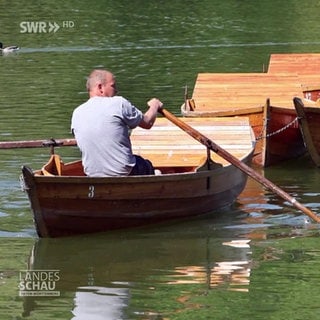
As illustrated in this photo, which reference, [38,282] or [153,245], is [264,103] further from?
[38,282]

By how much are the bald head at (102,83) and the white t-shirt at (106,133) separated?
0.06 m

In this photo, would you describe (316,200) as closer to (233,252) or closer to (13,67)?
(233,252)

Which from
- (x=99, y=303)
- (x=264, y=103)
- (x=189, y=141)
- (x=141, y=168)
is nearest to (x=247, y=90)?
(x=264, y=103)

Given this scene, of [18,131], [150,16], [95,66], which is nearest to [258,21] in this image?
[150,16]

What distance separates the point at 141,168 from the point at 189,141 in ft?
7.60

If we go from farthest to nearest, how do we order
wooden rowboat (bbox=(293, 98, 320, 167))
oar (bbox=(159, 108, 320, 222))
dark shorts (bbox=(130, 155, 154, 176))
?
1. wooden rowboat (bbox=(293, 98, 320, 167))
2. oar (bbox=(159, 108, 320, 222))
3. dark shorts (bbox=(130, 155, 154, 176))

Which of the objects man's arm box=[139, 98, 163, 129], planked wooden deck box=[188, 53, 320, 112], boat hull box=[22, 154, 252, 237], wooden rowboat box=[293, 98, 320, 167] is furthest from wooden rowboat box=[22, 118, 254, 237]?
planked wooden deck box=[188, 53, 320, 112]

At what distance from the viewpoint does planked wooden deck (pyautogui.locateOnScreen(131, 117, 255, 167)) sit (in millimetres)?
14258

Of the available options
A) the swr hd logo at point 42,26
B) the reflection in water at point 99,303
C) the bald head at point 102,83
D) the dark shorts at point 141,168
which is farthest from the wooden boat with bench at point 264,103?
the swr hd logo at point 42,26

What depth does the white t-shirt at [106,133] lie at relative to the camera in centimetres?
1225

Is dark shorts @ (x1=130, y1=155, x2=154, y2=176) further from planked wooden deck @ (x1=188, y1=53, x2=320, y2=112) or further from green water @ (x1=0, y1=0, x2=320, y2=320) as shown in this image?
planked wooden deck @ (x1=188, y1=53, x2=320, y2=112)

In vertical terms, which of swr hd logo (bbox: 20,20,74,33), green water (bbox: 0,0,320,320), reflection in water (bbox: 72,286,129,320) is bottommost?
reflection in water (bbox: 72,286,129,320)

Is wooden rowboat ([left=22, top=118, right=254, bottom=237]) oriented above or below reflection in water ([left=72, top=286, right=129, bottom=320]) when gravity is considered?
above

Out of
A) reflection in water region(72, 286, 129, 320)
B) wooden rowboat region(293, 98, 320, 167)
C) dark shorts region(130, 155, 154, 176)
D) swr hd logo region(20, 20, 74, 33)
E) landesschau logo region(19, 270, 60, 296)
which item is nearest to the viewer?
reflection in water region(72, 286, 129, 320)
